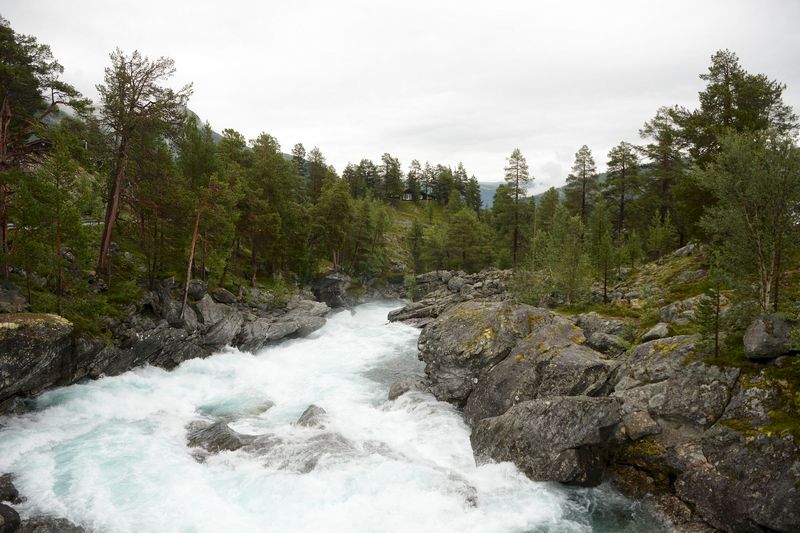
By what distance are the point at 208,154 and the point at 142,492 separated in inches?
1174

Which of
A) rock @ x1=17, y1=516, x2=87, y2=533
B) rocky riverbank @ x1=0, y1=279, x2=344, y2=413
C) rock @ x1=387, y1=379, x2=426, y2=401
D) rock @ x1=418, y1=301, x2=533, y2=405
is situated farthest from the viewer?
rock @ x1=387, y1=379, x2=426, y2=401

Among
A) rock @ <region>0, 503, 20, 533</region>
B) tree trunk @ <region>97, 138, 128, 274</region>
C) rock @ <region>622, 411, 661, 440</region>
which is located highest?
tree trunk @ <region>97, 138, 128, 274</region>

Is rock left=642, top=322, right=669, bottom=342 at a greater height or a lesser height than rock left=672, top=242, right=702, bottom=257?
lesser

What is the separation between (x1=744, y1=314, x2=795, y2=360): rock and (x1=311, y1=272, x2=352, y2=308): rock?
4652 cm

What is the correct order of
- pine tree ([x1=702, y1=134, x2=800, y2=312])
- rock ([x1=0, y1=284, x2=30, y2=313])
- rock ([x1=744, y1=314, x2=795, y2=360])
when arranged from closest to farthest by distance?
rock ([x1=744, y1=314, x2=795, y2=360]) < pine tree ([x1=702, y1=134, x2=800, y2=312]) < rock ([x1=0, y1=284, x2=30, y2=313])

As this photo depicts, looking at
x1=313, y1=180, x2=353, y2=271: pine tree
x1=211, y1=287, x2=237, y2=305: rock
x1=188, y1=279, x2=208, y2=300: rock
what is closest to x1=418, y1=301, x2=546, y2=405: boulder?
x1=188, y1=279, x2=208, y2=300: rock

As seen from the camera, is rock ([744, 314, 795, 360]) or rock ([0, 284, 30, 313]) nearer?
rock ([744, 314, 795, 360])

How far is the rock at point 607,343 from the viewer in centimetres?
2219

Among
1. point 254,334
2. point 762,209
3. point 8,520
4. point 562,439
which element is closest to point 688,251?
point 762,209

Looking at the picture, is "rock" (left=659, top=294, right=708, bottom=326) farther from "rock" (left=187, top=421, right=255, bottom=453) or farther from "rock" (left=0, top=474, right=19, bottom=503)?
"rock" (left=0, top=474, right=19, bottom=503)

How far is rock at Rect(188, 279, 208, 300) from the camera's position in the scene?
3197 centimetres

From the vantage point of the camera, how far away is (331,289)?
56.8 metres

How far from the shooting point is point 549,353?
65.9ft

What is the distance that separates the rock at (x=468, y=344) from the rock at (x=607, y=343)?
3693mm
